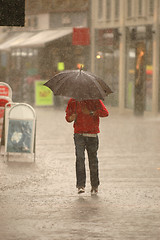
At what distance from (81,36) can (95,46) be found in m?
0.77

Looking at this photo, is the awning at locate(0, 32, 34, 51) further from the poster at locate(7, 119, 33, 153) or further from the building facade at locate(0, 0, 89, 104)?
the poster at locate(7, 119, 33, 153)

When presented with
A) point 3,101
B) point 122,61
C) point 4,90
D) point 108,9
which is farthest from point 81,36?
point 3,101

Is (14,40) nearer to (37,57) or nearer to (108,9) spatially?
(37,57)

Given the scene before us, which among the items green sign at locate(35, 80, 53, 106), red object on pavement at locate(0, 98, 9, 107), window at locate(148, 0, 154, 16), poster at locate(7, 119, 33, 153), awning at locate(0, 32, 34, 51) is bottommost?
green sign at locate(35, 80, 53, 106)

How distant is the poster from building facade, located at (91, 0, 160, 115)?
13633 mm

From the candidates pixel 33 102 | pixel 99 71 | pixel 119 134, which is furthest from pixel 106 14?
pixel 119 134

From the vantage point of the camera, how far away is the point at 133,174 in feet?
35.6

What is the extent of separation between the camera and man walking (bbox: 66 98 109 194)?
29.9 feet

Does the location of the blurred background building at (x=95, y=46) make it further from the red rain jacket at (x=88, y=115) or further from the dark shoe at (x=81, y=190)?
the dark shoe at (x=81, y=190)

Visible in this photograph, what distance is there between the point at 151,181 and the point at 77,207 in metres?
2.24

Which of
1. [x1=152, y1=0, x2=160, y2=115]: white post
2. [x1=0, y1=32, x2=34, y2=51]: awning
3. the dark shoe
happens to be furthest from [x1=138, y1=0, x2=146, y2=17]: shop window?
the dark shoe

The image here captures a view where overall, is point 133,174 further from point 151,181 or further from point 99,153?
point 99,153

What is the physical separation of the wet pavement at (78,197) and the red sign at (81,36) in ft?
52.2

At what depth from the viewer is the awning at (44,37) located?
3134 centimetres
